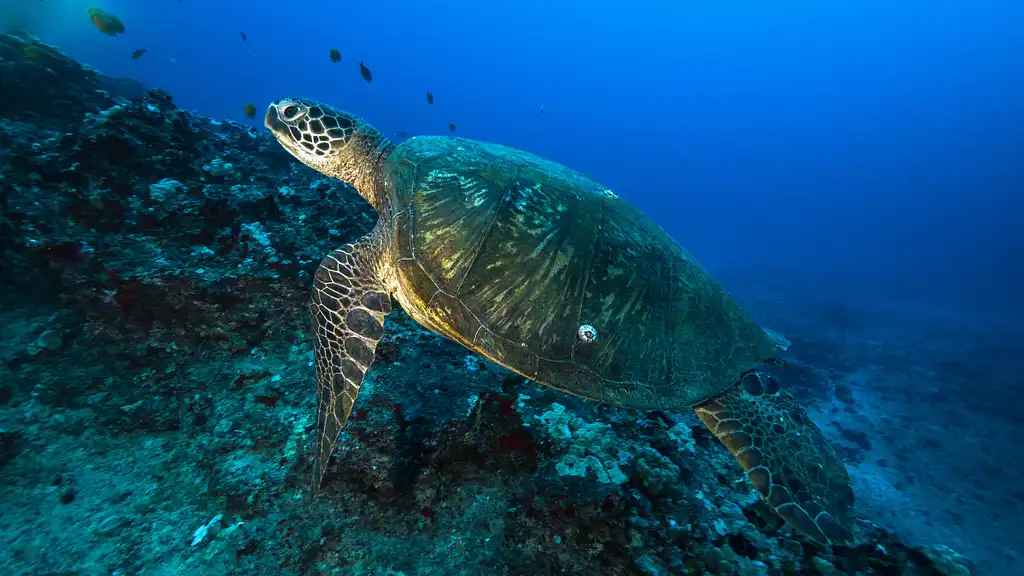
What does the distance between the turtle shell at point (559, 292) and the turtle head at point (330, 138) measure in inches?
39.9

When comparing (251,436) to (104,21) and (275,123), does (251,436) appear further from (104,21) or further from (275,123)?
(104,21)

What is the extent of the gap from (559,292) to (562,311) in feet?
0.44

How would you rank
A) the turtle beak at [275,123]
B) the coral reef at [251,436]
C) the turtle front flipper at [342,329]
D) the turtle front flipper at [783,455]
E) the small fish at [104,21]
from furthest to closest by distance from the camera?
the small fish at [104,21] → the turtle beak at [275,123] → the turtle front flipper at [342,329] → the turtle front flipper at [783,455] → the coral reef at [251,436]

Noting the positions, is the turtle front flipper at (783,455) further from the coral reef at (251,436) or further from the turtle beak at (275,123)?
the turtle beak at (275,123)

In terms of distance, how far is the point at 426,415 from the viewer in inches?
108

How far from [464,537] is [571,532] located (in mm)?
634

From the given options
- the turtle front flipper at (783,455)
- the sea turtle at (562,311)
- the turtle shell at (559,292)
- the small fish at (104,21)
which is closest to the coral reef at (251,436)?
the turtle front flipper at (783,455)

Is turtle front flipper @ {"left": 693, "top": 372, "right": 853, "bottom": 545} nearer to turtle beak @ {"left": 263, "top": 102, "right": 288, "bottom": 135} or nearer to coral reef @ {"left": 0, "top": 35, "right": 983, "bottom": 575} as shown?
coral reef @ {"left": 0, "top": 35, "right": 983, "bottom": 575}

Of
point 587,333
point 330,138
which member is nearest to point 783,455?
point 587,333

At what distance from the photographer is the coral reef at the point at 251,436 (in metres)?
2.08

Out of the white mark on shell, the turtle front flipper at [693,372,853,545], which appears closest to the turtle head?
the white mark on shell

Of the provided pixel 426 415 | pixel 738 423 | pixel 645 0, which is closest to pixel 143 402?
pixel 426 415

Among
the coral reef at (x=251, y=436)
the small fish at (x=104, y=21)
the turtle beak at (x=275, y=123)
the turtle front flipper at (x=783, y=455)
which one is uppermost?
the small fish at (x=104, y=21)

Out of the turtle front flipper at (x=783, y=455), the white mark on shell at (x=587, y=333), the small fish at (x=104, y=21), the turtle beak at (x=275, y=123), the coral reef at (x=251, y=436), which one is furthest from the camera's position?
the small fish at (x=104, y=21)
